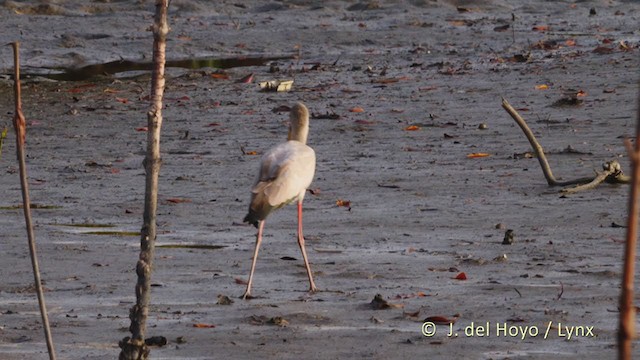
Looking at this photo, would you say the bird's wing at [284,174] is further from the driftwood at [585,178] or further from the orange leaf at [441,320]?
the driftwood at [585,178]

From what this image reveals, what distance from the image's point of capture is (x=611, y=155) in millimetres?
10461

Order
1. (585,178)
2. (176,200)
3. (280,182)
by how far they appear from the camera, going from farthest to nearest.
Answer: (176,200)
(585,178)
(280,182)

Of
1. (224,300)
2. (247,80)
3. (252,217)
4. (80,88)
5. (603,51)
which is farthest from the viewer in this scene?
(603,51)

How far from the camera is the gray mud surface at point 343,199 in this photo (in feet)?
18.1

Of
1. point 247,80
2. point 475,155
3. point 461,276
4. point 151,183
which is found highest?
point 151,183

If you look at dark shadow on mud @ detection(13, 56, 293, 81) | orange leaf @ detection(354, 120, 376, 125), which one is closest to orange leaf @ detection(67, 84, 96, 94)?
dark shadow on mud @ detection(13, 56, 293, 81)

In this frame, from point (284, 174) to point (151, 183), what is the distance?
3.58 m

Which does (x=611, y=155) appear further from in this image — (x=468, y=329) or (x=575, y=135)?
(x=468, y=329)

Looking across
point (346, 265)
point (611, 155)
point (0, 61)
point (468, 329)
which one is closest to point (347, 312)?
point (468, 329)

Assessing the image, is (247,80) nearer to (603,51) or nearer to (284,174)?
(603,51)

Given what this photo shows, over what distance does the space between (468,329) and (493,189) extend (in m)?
4.04

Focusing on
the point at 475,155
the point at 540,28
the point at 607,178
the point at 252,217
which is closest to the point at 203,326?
the point at 252,217

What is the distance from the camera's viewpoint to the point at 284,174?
6832 millimetres


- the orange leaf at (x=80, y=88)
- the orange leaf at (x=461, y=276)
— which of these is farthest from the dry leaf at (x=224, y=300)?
the orange leaf at (x=80, y=88)
